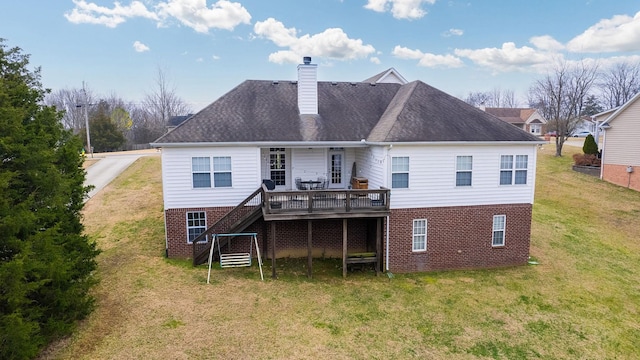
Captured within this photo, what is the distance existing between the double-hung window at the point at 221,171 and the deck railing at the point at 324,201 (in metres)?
2.23

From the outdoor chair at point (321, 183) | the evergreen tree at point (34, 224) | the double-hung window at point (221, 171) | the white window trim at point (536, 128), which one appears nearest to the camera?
the evergreen tree at point (34, 224)

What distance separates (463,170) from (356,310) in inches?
289

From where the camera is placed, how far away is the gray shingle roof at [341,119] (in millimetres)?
14992

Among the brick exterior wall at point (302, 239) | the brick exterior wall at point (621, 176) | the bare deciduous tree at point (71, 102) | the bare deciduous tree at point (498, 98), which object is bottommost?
the brick exterior wall at point (302, 239)

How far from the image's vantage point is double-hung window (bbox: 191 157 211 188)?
1477cm

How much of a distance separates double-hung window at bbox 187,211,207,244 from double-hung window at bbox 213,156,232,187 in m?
1.46

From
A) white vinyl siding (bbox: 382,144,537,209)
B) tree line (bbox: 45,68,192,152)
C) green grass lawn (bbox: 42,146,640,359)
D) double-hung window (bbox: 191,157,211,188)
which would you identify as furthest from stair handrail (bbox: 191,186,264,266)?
tree line (bbox: 45,68,192,152)

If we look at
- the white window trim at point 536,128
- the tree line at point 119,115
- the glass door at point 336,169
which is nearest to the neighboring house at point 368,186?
the glass door at point 336,169

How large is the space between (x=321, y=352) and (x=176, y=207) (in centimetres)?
860

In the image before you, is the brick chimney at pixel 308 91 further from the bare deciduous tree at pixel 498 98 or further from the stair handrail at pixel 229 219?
the bare deciduous tree at pixel 498 98

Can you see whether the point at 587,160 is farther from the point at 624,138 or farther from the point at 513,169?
the point at 513,169

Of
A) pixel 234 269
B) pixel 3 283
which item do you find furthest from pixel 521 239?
pixel 3 283

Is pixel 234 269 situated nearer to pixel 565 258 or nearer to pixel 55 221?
pixel 55 221

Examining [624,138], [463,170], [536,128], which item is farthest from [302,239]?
[536,128]
